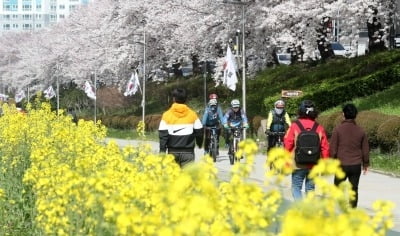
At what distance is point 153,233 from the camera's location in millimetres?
3199

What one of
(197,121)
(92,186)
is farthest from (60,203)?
(197,121)

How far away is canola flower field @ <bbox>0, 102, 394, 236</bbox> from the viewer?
290 cm

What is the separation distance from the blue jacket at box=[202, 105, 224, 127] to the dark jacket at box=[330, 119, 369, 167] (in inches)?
336

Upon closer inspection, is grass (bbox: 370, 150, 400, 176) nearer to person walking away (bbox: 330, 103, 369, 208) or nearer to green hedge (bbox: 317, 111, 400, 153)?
green hedge (bbox: 317, 111, 400, 153)

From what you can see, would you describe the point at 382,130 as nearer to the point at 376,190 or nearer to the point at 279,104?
the point at 279,104

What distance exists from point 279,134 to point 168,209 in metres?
13.5

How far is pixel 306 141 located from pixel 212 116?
933 centimetres

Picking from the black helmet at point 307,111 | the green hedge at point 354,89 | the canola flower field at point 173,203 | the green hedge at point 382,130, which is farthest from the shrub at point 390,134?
the canola flower field at point 173,203

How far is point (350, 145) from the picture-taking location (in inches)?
389

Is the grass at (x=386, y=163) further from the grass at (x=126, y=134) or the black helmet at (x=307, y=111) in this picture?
the grass at (x=126, y=134)

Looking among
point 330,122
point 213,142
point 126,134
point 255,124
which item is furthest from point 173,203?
point 126,134

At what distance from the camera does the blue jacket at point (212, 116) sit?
18562 mm

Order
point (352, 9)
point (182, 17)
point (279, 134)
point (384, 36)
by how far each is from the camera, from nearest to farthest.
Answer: point (279, 134), point (352, 9), point (384, 36), point (182, 17)

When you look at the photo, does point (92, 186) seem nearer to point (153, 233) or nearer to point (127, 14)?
point (153, 233)
